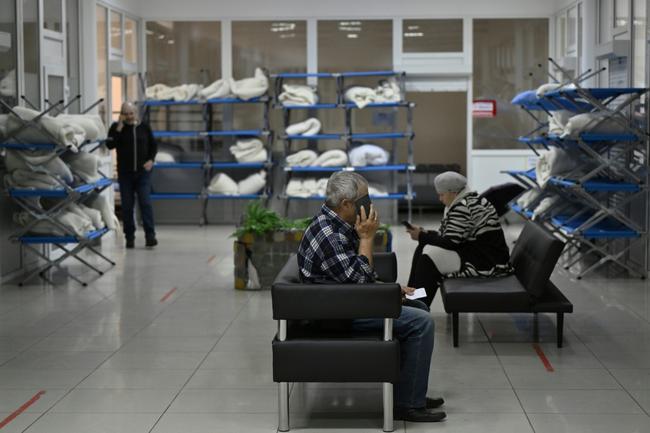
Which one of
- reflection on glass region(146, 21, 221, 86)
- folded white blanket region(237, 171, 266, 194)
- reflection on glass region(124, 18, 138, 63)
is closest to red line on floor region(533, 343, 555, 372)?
folded white blanket region(237, 171, 266, 194)

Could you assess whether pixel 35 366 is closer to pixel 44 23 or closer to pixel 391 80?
pixel 44 23

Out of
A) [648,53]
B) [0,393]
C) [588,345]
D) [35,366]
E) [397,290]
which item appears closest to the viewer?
[397,290]

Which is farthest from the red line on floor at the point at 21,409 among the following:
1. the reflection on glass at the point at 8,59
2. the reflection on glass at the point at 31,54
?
the reflection on glass at the point at 31,54

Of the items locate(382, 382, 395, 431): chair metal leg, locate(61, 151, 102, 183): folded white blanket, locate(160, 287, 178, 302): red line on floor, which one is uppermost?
locate(61, 151, 102, 183): folded white blanket

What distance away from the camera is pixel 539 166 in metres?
10.5

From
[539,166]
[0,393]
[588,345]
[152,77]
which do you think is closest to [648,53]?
[539,166]

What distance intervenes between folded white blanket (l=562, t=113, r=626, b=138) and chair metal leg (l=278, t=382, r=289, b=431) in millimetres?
5430

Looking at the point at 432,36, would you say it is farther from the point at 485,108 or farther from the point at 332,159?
the point at 332,159

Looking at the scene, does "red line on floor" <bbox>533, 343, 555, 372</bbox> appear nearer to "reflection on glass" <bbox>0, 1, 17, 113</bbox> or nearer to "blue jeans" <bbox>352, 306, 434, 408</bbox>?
"blue jeans" <bbox>352, 306, 434, 408</bbox>

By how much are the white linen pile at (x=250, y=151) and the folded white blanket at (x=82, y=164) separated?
16.4 feet

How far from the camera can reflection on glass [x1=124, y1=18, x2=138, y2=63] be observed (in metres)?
14.4

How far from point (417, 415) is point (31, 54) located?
6.70 meters

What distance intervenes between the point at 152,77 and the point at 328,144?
2.81 metres

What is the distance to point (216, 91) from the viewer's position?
1448 cm
